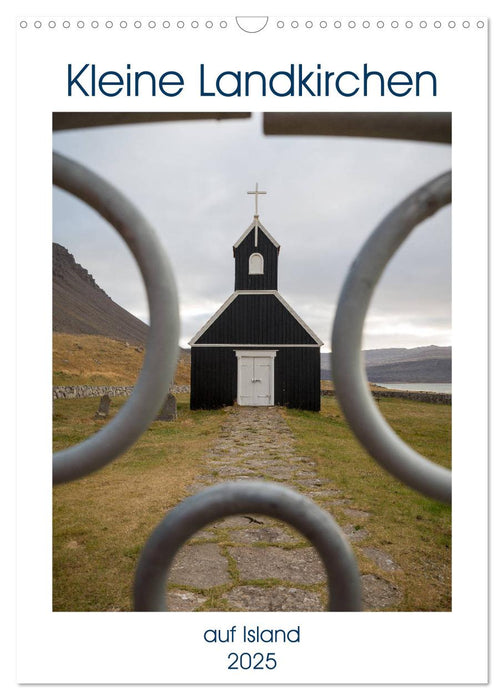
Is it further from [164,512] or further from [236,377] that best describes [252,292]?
[164,512]

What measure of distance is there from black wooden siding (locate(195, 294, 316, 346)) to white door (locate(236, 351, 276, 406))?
314mm

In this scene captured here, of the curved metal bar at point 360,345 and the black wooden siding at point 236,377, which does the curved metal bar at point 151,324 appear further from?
the black wooden siding at point 236,377

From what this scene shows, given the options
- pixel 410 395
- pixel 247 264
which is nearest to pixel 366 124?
pixel 247 264

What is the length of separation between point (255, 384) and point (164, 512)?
4.87 m

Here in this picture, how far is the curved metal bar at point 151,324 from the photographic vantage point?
1.06 feet

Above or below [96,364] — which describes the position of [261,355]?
above

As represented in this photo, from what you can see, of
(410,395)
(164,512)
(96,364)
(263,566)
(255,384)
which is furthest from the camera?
(96,364)

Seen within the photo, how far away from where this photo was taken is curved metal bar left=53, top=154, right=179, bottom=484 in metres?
0.32

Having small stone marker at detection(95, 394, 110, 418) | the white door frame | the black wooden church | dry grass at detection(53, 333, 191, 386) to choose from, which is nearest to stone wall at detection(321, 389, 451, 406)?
the black wooden church

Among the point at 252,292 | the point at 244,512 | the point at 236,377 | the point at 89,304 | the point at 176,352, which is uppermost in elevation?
the point at 89,304

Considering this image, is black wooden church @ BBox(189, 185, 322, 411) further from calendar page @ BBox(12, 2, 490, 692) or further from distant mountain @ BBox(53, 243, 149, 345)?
distant mountain @ BBox(53, 243, 149, 345)

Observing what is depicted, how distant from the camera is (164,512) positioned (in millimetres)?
2289
